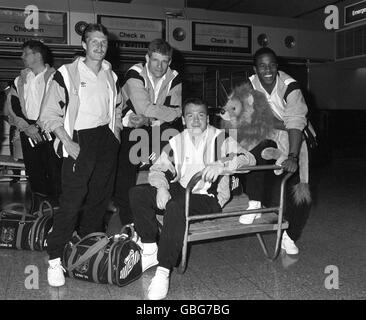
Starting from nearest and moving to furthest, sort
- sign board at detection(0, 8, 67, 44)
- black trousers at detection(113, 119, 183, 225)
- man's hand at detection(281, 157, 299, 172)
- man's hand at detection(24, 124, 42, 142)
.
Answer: man's hand at detection(281, 157, 299, 172)
black trousers at detection(113, 119, 183, 225)
man's hand at detection(24, 124, 42, 142)
sign board at detection(0, 8, 67, 44)

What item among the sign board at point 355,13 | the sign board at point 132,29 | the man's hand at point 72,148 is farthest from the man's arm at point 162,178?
the sign board at point 355,13

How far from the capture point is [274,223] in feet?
8.60

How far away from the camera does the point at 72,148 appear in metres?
2.32

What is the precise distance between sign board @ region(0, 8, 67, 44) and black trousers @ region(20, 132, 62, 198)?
5.18 ft

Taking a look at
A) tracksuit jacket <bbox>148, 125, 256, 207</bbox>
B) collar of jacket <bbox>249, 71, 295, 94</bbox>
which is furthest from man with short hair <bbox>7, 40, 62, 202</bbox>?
collar of jacket <bbox>249, 71, 295, 94</bbox>

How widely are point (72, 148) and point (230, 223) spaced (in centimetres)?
104

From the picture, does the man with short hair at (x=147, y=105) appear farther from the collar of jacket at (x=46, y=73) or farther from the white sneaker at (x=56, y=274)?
the collar of jacket at (x=46, y=73)

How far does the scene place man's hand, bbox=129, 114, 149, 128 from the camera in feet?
9.21

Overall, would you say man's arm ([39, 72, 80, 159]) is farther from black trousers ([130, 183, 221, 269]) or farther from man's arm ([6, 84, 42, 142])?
man's arm ([6, 84, 42, 142])

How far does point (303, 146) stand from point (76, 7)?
123 inches

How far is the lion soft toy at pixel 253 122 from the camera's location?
9.02ft

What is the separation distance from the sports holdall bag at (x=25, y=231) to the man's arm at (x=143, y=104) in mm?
1012
